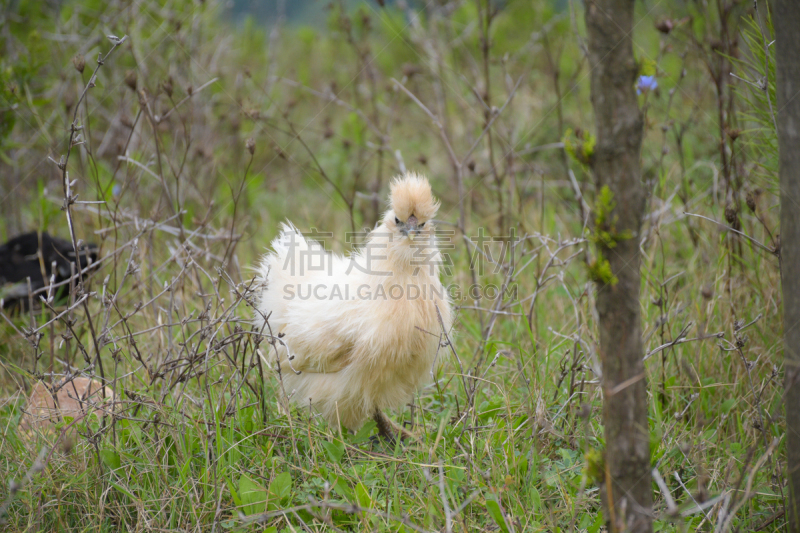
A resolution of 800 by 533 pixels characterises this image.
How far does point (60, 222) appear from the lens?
5.57 m

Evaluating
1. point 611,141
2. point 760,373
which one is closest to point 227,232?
point 611,141

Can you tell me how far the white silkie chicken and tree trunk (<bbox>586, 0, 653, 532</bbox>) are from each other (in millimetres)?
1234

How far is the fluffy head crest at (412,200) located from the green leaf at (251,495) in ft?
5.07

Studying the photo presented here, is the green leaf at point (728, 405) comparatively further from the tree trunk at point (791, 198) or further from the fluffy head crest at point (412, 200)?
the fluffy head crest at point (412, 200)

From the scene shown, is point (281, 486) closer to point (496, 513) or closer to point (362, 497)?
point (362, 497)

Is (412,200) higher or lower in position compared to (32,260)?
higher

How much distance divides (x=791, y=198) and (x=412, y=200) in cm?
169

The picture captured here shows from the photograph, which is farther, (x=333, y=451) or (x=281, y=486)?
(x=333, y=451)

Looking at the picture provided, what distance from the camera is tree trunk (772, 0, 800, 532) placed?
1901 mm

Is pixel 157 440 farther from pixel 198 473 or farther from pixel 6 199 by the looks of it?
pixel 6 199

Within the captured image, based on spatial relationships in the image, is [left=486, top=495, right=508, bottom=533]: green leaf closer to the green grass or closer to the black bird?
the green grass

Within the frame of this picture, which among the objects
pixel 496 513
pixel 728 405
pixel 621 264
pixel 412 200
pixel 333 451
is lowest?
pixel 496 513

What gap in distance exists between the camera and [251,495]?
250 cm

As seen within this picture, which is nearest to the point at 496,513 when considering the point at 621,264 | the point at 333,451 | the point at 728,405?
the point at 333,451
